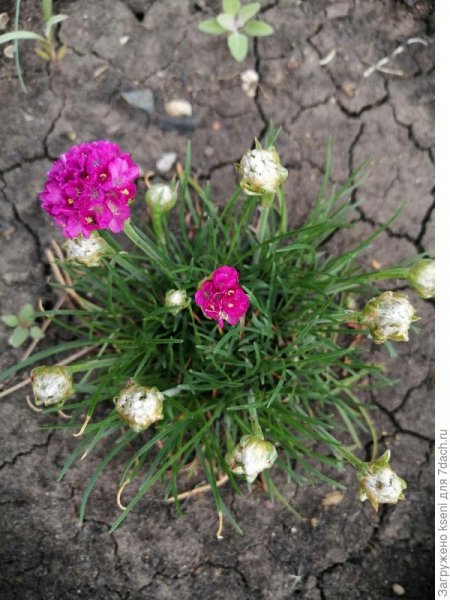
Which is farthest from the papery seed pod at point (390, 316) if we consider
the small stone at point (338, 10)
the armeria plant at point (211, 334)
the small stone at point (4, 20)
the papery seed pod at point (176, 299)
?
the small stone at point (4, 20)

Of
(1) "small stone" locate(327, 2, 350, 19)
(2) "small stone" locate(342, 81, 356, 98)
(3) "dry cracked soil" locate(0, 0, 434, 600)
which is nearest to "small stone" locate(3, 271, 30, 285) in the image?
(3) "dry cracked soil" locate(0, 0, 434, 600)

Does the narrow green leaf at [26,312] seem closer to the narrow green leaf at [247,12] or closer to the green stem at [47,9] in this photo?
the green stem at [47,9]

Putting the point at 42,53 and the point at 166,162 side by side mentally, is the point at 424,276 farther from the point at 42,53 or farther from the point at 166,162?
the point at 42,53

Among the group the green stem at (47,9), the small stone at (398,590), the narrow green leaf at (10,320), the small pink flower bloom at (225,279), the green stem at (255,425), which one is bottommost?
the small stone at (398,590)

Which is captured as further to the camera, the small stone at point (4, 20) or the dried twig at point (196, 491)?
the small stone at point (4, 20)

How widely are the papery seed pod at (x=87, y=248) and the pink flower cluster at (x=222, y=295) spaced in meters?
0.20

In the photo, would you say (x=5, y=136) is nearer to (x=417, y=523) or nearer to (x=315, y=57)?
(x=315, y=57)

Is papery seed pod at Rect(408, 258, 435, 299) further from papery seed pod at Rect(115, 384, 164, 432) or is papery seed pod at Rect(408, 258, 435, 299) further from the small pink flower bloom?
papery seed pod at Rect(115, 384, 164, 432)

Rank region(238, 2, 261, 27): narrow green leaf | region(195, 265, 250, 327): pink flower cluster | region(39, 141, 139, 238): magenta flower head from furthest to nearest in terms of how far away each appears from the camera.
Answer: region(238, 2, 261, 27): narrow green leaf
region(195, 265, 250, 327): pink flower cluster
region(39, 141, 139, 238): magenta flower head

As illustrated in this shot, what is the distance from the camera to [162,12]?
167 centimetres

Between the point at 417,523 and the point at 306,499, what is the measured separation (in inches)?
11.9

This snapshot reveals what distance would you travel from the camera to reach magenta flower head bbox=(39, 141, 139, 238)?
3.40 ft

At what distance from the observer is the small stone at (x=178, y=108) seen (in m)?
1.64
